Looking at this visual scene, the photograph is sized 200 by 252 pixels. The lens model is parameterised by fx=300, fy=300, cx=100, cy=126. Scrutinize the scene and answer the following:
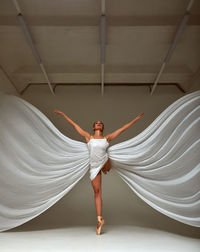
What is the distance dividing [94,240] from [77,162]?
3.59 ft

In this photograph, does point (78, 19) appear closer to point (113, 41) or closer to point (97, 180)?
point (113, 41)

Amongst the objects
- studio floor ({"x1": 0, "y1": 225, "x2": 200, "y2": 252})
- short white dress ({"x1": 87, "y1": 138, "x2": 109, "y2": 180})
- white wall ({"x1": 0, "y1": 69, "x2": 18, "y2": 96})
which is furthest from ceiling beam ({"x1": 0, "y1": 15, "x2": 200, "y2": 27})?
studio floor ({"x1": 0, "y1": 225, "x2": 200, "y2": 252})

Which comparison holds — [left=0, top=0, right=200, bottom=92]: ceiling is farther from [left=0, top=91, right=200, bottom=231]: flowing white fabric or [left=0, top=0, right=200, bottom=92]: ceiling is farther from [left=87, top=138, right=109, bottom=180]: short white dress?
[left=87, top=138, right=109, bottom=180]: short white dress

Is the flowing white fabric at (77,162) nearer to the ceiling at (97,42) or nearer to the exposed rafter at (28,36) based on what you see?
the exposed rafter at (28,36)

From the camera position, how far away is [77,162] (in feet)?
14.3

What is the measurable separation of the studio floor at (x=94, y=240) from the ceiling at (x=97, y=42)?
3.00m

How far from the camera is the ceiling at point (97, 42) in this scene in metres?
4.35

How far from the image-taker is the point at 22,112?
4.57 m

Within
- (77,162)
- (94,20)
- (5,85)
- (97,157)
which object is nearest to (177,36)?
(94,20)

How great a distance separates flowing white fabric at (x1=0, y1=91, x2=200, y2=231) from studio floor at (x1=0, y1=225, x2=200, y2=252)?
0.31 metres

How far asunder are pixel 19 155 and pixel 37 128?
18.9 inches

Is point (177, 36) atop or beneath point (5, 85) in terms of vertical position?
atop

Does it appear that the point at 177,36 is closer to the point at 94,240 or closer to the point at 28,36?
the point at 28,36

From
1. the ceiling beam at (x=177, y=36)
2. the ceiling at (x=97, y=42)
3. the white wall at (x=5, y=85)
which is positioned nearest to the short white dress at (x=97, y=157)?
the ceiling at (x=97, y=42)
